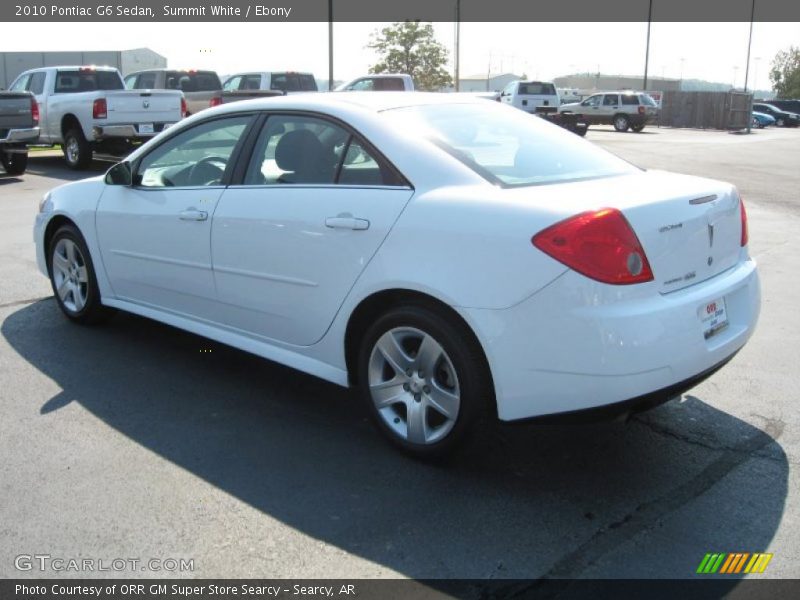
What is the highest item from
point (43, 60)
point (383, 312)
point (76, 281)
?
point (43, 60)

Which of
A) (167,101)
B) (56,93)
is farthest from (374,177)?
(56,93)

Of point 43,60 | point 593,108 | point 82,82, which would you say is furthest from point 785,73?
point 82,82

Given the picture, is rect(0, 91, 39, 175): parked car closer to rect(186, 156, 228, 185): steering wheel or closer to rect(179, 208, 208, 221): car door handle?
rect(186, 156, 228, 185): steering wheel

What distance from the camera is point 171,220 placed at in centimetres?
483

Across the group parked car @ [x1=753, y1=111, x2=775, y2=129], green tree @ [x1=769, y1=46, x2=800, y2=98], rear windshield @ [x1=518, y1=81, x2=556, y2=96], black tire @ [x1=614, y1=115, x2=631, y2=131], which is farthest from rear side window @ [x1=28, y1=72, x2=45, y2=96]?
green tree @ [x1=769, y1=46, x2=800, y2=98]

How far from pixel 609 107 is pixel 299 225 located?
37.7 meters

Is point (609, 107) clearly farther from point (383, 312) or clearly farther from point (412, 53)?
point (383, 312)

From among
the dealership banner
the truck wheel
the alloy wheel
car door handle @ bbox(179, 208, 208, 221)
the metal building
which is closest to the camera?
the dealership banner

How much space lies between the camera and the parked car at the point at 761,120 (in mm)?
50062

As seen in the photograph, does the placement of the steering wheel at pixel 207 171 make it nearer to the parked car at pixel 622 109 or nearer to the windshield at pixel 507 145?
the windshield at pixel 507 145

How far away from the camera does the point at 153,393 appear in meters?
4.71

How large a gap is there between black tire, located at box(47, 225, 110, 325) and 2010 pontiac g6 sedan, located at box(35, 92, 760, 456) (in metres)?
0.79

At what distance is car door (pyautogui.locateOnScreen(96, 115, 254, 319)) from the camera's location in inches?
184

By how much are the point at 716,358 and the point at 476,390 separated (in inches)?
40.6
